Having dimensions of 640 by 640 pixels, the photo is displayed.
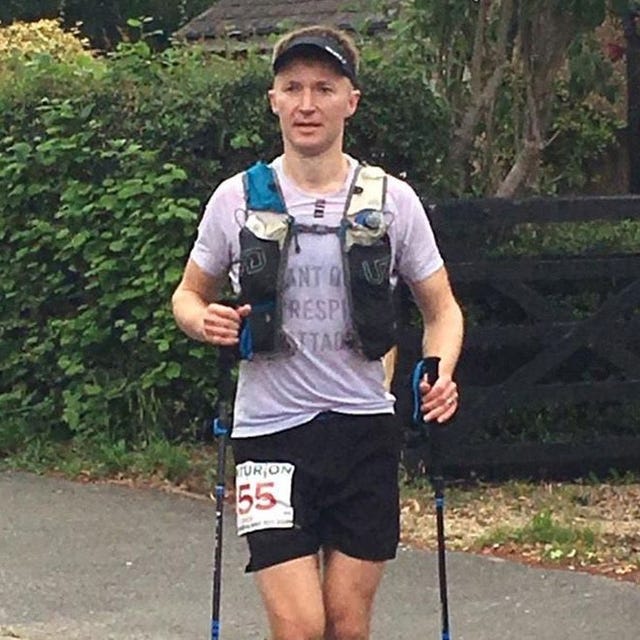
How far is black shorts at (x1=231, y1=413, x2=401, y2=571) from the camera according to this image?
14.7 feet

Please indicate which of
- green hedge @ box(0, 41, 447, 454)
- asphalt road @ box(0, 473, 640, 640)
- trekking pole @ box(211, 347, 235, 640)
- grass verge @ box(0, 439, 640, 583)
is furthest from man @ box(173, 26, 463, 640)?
green hedge @ box(0, 41, 447, 454)

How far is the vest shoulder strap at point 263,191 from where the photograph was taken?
447cm

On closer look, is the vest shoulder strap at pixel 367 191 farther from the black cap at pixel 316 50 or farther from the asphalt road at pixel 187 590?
the asphalt road at pixel 187 590

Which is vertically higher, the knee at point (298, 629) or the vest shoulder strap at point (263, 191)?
the vest shoulder strap at point (263, 191)

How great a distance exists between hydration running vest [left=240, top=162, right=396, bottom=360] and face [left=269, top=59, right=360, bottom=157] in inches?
5.5

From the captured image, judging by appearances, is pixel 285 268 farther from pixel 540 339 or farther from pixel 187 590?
pixel 540 339

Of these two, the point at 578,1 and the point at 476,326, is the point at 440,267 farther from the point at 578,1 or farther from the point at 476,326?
the point at 578,1

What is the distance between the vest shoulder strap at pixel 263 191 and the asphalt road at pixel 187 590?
103 inches

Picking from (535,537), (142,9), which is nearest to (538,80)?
(535,537)

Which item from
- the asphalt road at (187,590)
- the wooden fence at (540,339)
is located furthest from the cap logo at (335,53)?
the wooden fence at (540,339)

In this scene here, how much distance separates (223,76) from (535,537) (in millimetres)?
3129

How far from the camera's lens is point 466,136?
10.4 m

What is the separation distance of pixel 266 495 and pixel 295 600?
0.89 ft

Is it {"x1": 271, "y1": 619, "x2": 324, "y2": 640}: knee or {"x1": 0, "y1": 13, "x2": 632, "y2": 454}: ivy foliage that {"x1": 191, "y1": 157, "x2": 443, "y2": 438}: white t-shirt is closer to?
{"x1": 271, "y1": 619, "x2": 324, "y2": 640}: knee
